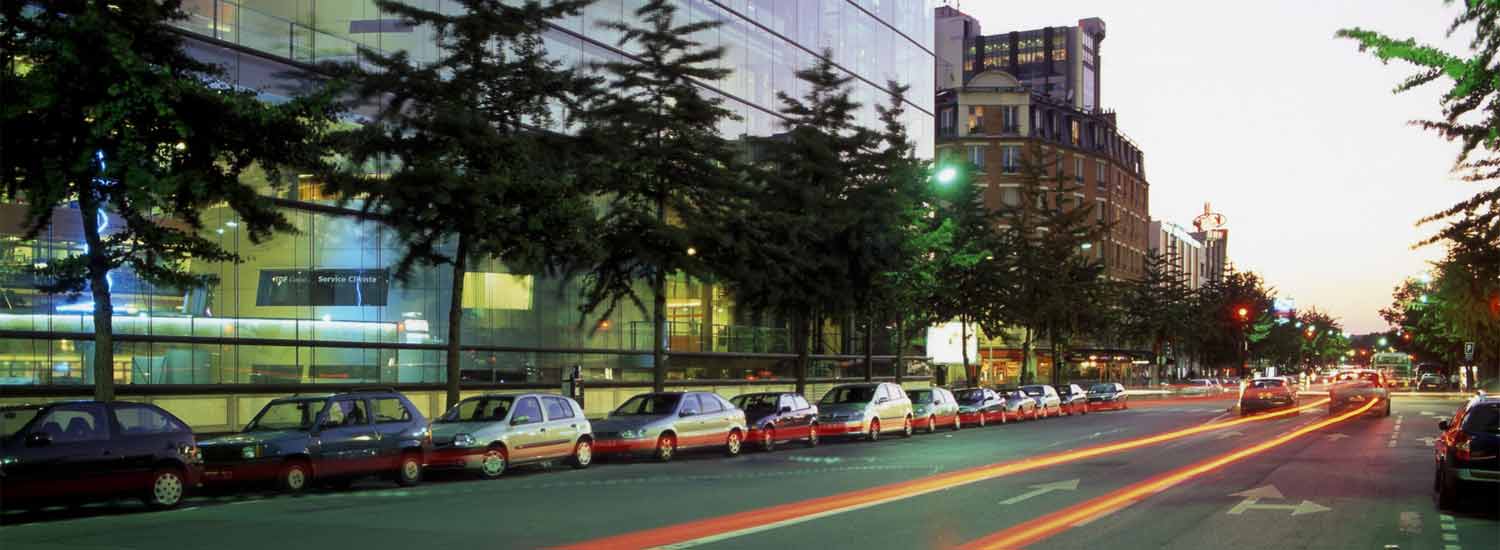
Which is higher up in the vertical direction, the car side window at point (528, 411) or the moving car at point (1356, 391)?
the car side window at point (528, 411)

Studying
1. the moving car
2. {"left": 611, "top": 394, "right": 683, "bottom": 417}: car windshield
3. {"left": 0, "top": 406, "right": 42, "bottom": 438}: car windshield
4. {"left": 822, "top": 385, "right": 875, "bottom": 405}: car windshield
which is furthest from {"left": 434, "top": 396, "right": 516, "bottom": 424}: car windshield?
the moving car

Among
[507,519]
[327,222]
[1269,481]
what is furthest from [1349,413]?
[507,519]

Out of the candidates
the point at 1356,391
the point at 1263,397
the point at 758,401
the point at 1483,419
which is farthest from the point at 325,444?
the point at 1356,391

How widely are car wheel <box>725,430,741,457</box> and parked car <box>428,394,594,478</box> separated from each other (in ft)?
13.0

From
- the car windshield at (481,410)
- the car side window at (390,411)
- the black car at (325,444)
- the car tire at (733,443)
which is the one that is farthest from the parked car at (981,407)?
the black car at (325,444)

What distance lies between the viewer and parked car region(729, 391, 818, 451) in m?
30.5

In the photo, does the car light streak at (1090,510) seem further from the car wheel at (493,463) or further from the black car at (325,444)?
the black car at (325,444)

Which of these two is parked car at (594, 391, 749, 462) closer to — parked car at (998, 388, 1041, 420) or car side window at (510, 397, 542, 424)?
car side window at (510, 397, 542, 424)

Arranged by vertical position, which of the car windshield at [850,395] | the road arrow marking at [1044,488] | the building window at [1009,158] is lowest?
the road arrow marking at [1044,488]

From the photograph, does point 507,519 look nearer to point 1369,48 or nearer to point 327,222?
point 1369,48

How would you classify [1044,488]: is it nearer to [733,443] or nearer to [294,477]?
[294,477]

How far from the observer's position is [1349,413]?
168 ft

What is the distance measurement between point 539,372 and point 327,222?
27.7 ft

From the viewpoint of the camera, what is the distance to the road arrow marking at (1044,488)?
56.9 feet
